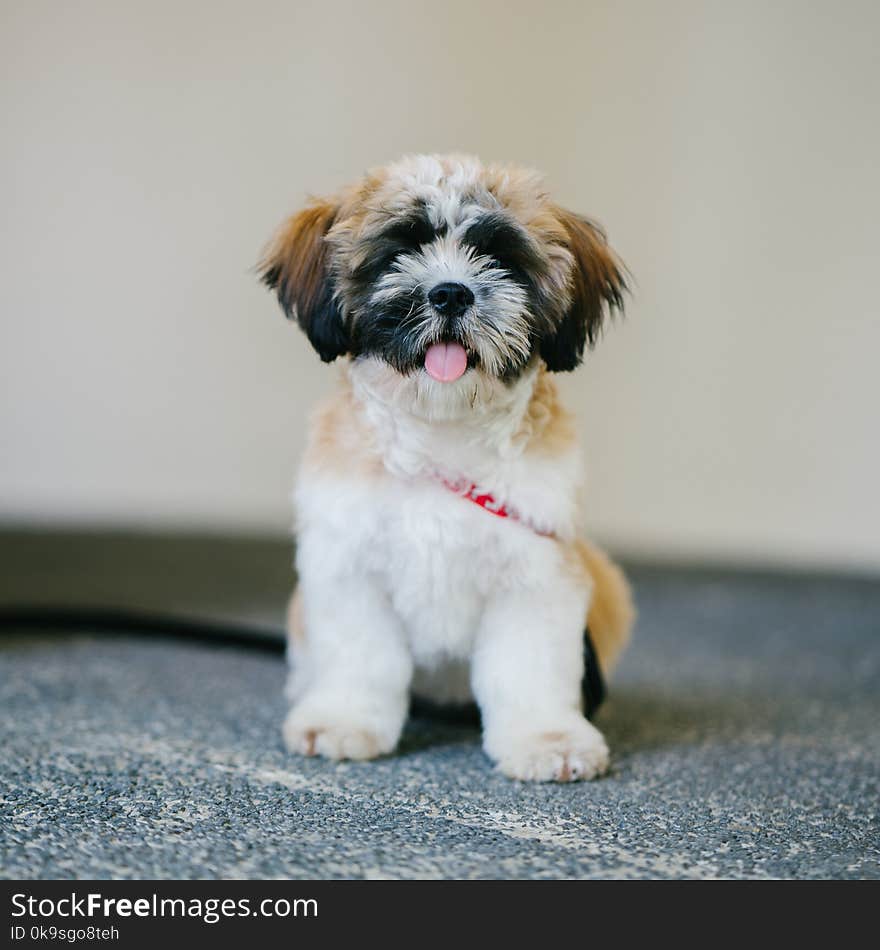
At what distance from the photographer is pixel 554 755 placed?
1868mm

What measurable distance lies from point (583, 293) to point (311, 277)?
1.51 feet

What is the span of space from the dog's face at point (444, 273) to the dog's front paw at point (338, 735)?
2.07 feet

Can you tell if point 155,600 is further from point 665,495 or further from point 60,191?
point 665,495

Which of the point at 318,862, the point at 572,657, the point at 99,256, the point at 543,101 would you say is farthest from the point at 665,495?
the point at 318,862

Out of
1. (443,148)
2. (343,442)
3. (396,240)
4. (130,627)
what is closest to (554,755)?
(343,442)

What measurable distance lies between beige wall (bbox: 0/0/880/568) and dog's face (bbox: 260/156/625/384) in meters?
2.46

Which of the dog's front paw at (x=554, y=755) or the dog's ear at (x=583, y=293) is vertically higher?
the dog's ear at (x=583, y=293)

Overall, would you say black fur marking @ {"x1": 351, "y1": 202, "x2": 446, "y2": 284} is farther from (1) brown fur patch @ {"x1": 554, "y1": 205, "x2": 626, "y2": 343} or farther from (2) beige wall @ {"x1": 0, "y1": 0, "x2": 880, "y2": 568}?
(2) beige wall @ {"x1": 0, "y1": 0, "x2": 880, "y2": 568}

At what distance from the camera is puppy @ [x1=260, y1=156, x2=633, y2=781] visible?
1808 mm

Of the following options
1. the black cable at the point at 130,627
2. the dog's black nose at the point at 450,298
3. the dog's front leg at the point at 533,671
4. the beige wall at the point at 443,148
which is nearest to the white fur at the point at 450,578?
the dog's front leg at the point at 533,671

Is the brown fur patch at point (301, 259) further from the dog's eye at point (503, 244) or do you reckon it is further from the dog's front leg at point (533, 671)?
the dog's front leg at point (533, 671)

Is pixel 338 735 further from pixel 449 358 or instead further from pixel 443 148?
pixel 443 148

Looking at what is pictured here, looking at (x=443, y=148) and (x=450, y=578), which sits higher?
(x=443, y=148)

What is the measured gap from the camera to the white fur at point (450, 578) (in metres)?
1.89
